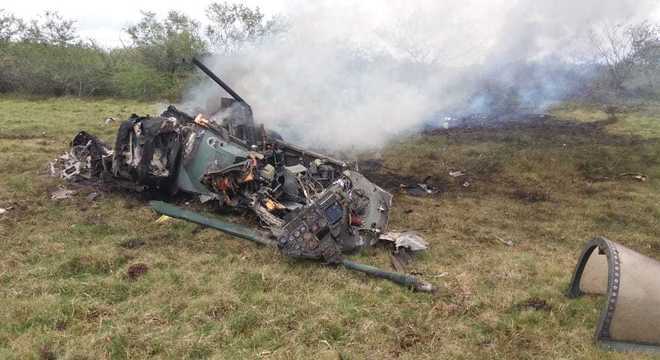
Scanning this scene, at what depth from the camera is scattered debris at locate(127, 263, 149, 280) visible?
18.9 feet

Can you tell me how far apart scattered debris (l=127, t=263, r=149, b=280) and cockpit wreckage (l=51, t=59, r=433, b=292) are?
4.62ft

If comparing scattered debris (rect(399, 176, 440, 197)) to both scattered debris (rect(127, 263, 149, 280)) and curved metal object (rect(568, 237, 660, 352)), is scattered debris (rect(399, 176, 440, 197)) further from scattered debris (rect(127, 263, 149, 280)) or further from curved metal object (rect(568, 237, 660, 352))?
scattered debris (rect(127, 263, 149, 280))

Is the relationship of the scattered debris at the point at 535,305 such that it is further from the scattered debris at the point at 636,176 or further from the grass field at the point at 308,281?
the scattered debris at the point at 636,176

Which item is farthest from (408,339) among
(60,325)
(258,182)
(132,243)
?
(132,243)

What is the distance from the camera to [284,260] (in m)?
6.36

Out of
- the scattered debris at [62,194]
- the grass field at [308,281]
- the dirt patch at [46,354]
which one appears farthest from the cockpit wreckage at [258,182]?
the dirt patch at [46,354]

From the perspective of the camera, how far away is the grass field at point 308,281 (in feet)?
14.9

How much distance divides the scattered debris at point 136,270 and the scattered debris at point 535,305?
4.40 meters

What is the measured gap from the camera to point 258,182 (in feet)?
25.3

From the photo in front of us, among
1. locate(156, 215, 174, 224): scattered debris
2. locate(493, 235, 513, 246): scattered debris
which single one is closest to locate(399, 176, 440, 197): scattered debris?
locate(493, 235, 513, 246): scattered debris

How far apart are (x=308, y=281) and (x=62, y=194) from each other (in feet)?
18.4

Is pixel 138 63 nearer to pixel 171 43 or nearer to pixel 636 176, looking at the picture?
pixel 171 43

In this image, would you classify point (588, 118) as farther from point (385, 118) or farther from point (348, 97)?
point (348, 97)

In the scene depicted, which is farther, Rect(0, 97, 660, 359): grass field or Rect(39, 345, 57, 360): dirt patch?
Rect(0, 97, 660, 359): grass field
